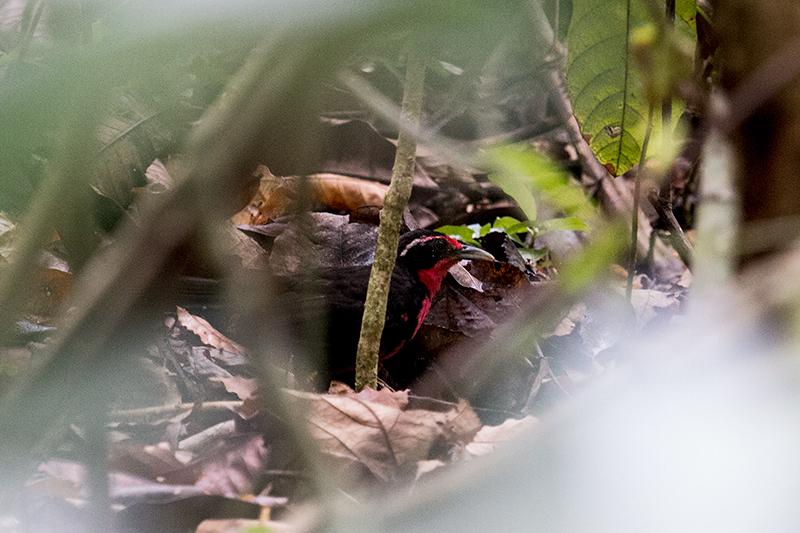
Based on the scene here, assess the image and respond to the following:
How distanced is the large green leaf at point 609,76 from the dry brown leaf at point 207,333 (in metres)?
1.63

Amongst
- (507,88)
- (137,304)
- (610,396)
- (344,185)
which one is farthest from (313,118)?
(507,88)

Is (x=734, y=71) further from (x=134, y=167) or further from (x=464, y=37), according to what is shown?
(x=134, y=167)

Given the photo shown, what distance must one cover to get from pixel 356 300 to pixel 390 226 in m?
1.15

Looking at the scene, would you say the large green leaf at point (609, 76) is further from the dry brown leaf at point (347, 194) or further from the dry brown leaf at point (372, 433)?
the dry brown leaf at point (347, 194)

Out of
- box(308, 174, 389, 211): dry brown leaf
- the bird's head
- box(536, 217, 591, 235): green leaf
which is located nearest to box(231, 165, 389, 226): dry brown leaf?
box(308, 174, 389, 211): dry brown leaf

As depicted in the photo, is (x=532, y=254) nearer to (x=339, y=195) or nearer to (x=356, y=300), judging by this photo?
(x=339, y=195)

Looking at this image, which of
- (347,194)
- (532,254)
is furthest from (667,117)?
(347,194)

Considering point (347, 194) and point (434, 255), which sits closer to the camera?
point (434, 255)

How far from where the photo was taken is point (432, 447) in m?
1.51

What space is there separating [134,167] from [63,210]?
2.03 m

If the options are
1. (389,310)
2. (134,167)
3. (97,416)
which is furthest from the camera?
(389,310)

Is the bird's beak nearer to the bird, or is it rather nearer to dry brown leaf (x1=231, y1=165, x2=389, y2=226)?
the bird

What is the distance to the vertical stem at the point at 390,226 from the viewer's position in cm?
173

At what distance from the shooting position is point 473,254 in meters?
3.42
